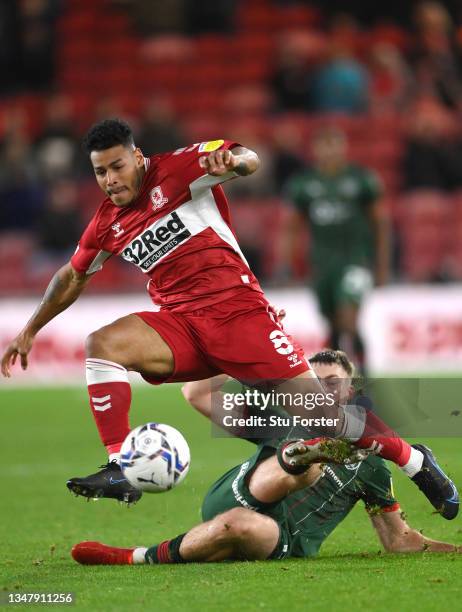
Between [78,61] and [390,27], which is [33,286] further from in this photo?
[390,27]

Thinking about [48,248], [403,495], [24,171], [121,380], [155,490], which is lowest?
[403,495]

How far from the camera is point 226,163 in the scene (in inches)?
219

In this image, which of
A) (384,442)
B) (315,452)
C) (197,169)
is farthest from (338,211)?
(315,452)

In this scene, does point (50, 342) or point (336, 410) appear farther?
point (50, 342)

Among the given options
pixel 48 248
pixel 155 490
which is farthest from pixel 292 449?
pixel 48 248

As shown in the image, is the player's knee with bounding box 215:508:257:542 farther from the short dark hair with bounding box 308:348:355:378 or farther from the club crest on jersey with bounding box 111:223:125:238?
the club crest on jersey with bounding box 111:223:125:238

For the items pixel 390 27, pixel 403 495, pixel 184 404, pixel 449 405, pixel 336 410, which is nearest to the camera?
pixel 336 410

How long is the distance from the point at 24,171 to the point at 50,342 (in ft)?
9.35

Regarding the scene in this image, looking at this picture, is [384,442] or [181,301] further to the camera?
[181,301]

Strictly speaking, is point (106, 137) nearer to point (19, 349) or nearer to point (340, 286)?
point (19, 349)

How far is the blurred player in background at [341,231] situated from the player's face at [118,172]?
4.88 metres

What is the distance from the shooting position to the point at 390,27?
688 inches

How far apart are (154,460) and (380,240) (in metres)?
5.85

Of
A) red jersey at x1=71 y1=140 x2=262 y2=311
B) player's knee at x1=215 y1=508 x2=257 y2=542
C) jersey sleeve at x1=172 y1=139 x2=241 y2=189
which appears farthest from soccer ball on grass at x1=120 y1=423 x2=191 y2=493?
jersey sleeve at x1=172 y1=139 x2=241 y2=189
